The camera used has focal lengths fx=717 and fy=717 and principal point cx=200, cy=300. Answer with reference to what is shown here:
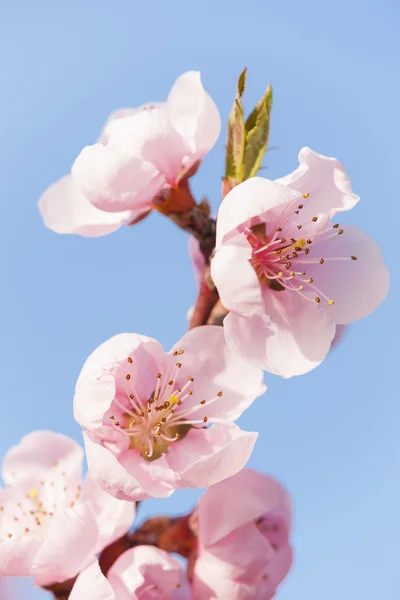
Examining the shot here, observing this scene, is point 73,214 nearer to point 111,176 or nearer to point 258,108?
point 111,176

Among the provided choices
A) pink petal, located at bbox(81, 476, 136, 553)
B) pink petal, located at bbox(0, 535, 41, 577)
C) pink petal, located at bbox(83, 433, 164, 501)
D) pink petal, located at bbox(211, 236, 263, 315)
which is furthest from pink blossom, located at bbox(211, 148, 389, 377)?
pink petal, located at bbox(0, 535, 41, 577)

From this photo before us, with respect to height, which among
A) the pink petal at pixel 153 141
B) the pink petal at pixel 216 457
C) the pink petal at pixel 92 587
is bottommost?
the pink petal at pixel 92 587

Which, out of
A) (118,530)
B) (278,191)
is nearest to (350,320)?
(278,191)

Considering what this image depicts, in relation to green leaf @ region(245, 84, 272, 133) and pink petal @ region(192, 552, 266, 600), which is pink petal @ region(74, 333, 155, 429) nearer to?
pink petal @ region(192, 552, 266, 600)

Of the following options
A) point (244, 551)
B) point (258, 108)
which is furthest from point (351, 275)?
point (244, 551)

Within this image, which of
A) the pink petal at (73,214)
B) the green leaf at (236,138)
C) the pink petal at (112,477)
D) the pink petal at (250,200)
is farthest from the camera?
the pink petal at (73,214)

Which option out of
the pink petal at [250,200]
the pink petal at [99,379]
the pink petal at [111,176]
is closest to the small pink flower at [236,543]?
the pink petal at [99,379]

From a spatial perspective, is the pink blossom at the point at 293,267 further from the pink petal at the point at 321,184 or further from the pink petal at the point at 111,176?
the pink petal at the point at 111,176
